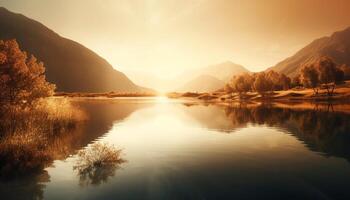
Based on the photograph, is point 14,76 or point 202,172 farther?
point 14,76

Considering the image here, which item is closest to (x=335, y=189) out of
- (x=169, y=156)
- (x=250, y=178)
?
(x=250, y=178)

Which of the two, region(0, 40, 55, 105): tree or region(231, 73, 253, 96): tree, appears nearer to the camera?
region(0, 40, 55, 105): tree

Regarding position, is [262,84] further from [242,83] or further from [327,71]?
[327,71]

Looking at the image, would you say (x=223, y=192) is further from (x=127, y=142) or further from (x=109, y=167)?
(x=127, y=142)

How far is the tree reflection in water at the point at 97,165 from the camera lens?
1904cm

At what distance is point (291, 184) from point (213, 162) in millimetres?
7471

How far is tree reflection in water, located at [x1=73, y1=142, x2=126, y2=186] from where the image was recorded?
19.0 metres

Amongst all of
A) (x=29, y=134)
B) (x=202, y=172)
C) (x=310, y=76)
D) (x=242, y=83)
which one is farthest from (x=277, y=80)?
(x=29, y=134)

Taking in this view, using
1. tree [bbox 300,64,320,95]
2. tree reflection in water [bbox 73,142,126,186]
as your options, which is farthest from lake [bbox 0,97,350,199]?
tree [bbox 300,64,320,95]

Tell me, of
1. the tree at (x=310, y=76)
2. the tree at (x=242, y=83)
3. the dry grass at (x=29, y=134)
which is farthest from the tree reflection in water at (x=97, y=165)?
the tree at (x=242, y=83)

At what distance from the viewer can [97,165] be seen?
22.1 m

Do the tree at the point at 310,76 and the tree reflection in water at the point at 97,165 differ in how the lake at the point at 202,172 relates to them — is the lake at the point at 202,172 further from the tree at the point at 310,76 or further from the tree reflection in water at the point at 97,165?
the tree at the point at 310,76

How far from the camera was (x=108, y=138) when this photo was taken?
118ft

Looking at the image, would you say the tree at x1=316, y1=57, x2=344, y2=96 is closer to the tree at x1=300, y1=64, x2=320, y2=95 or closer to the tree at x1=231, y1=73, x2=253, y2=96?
the tree at x1=300, y1=64, x2=320, y2=95
